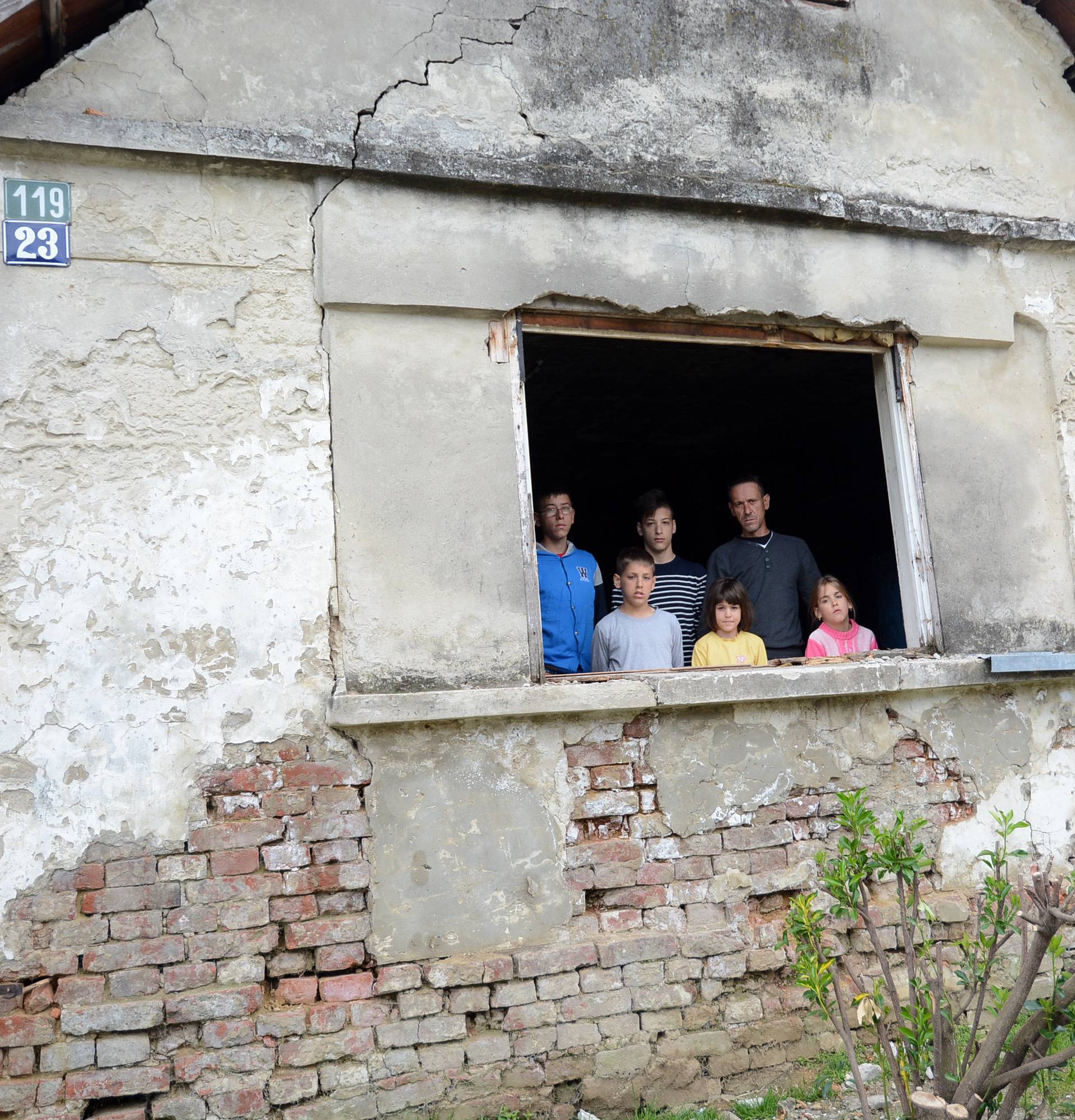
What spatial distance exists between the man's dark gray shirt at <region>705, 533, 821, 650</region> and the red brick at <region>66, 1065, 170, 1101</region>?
10.1 ft

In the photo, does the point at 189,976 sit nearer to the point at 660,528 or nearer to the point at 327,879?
the point at 327,879

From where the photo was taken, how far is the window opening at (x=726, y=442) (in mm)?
6312

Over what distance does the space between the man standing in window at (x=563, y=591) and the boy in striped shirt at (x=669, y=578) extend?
0.39 metres

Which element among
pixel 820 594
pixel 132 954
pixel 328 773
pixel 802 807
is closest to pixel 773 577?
pixel 820 594

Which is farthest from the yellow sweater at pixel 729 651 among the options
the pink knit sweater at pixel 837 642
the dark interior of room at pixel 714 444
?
the dark interior of room at pixel 714 444

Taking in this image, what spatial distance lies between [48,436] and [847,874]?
9.28 ft

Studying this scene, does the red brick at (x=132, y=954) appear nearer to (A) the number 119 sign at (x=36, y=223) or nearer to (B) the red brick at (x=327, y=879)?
(B) the red brick at (x=327, y=879)

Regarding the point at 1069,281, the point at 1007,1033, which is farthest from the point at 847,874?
the point at 1069,281

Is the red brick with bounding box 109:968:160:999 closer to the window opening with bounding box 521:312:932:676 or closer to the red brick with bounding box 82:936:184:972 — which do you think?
the red brick with bounding box 82:936:184:972

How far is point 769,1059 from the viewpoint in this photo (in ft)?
12.9

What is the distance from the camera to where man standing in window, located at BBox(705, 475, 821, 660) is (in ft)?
16.8

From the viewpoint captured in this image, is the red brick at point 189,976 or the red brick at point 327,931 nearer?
the red brick at point 189,976

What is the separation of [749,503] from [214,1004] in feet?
10.8

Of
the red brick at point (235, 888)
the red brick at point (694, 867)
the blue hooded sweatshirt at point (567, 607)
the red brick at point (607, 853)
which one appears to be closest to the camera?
the red brick at point (235, 888)
